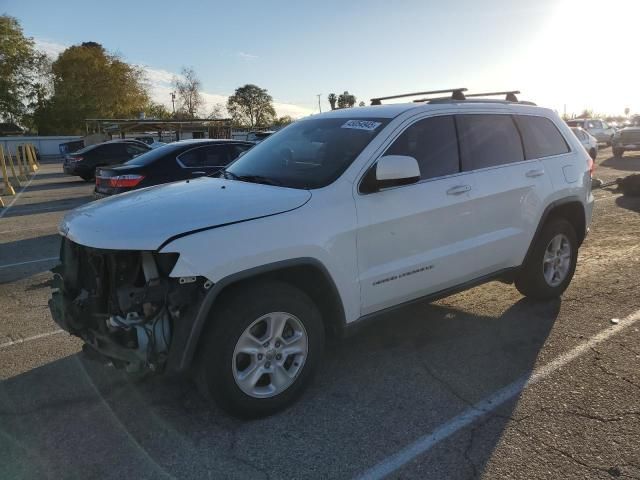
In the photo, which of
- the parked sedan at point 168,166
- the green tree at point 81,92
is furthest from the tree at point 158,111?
the parked sedan at point 168,166

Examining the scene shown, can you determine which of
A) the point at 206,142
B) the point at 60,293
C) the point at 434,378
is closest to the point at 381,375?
the point at 434,378

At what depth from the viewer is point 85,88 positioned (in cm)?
6350

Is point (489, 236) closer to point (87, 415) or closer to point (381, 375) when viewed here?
point (381, 375)

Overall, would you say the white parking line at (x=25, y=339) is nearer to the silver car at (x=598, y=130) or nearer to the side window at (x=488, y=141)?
the side window at (x=488, y=141)

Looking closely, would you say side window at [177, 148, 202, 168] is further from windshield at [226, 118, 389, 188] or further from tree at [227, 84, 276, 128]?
tree at [227, 84, 276, 128]

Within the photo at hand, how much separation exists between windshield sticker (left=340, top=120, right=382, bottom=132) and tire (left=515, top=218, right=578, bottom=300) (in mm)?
2020

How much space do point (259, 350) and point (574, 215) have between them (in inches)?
145

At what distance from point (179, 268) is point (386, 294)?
4.93 ft

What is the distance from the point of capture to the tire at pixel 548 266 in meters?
4.92

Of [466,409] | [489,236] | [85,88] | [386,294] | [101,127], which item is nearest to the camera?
[466,409]

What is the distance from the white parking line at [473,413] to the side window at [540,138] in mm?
1688

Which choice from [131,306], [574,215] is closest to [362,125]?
[131,306]

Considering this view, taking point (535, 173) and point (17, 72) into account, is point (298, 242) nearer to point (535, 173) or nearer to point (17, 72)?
point (535, 173)

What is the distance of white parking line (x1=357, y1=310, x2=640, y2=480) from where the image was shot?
283 cm
